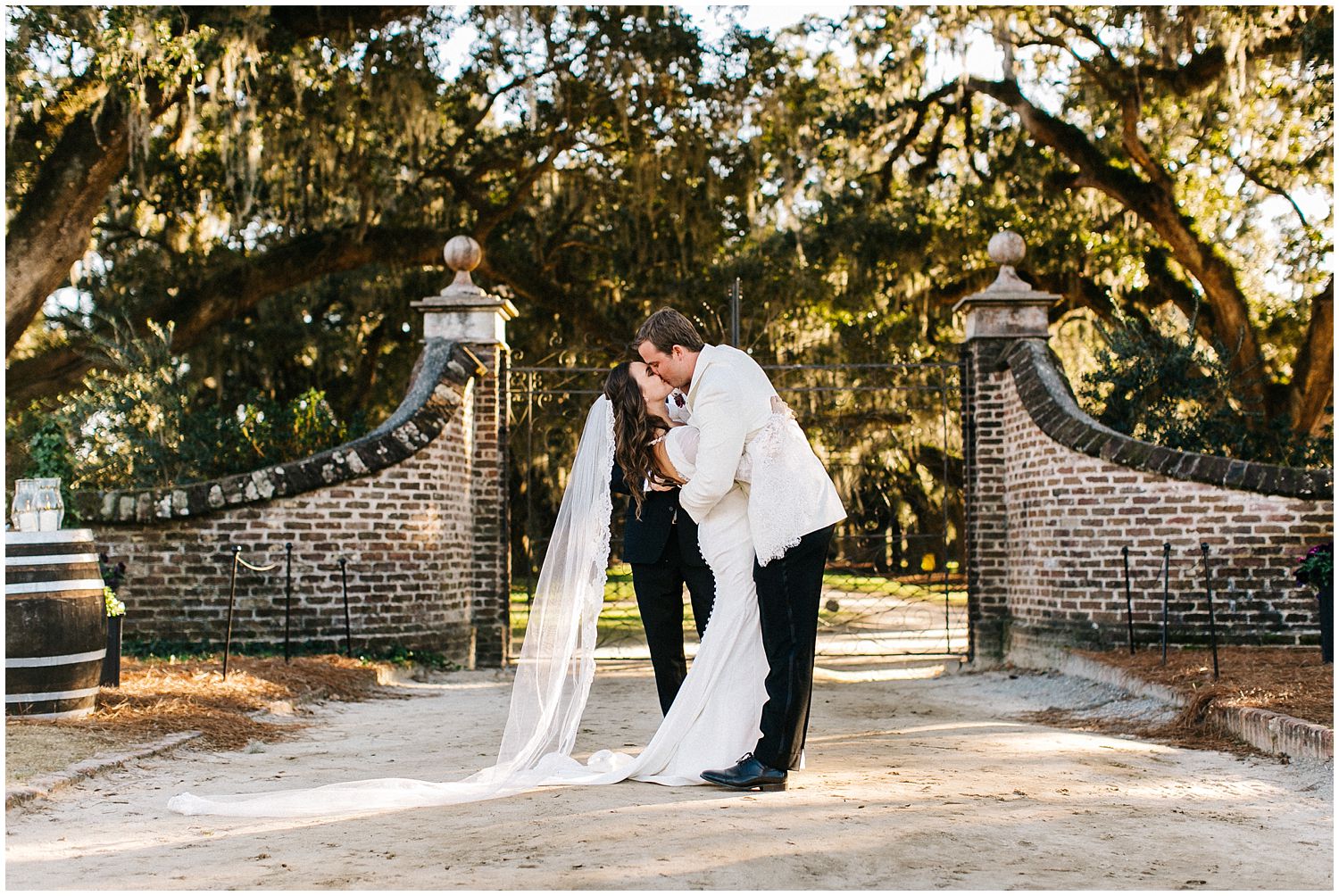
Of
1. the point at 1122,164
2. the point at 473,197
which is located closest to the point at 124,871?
the point at 473,197

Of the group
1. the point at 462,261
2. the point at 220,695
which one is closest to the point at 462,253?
the point at 462,261

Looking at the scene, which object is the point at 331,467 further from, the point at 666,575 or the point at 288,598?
the point at 666,575

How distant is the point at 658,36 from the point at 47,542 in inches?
361

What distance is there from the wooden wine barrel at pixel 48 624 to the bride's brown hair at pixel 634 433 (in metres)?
2.86

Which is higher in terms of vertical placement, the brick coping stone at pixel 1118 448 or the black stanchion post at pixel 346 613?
the brick coping stone at pixel 1118 448

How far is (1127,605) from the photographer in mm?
8414

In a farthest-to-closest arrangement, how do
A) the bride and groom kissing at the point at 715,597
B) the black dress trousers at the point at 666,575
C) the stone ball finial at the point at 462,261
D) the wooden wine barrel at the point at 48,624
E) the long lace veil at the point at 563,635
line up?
1. the stone ball finial at the point at 462,261
2. the wooden wine barrel at the point at 48,624
3. the black dress trousers at the point at 666,575
4. the long lace veil at the point at 563,635
5. the bride and groom kissing at the point at 715,597

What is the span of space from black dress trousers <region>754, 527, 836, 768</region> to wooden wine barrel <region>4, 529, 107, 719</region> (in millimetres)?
3373

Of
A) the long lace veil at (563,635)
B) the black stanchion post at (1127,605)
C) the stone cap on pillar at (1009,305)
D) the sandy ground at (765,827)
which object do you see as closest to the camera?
the sandy ground at (765,827)

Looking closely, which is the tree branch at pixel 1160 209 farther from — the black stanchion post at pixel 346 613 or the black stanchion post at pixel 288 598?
the black stanchion post at pixel 288 598

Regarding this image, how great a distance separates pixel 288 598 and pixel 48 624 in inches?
107

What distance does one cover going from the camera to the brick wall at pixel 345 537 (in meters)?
8.64

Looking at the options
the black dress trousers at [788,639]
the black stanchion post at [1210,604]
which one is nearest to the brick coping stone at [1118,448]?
the black stanchion post at [1210,604]

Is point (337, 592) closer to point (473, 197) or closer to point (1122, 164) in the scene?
point (473, 197)
